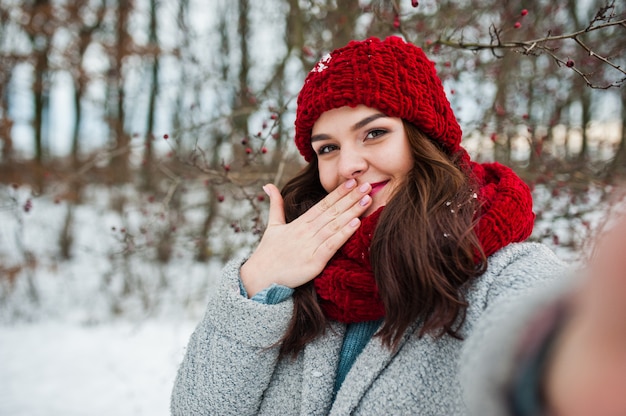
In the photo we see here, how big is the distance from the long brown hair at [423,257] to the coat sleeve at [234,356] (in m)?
0.07

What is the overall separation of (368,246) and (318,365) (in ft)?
1.43

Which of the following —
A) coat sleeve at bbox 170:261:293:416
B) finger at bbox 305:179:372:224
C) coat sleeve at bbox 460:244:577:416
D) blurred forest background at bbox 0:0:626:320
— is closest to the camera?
coat sleeve at bbox 460:244:577:416

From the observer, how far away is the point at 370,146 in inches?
60.4

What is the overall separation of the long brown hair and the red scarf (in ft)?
0.15

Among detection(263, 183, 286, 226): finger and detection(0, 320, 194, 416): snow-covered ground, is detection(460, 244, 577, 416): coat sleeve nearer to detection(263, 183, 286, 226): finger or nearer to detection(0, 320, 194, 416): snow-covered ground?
detection(263, 183, 286, 226): finger

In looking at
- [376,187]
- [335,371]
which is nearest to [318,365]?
[335,371]

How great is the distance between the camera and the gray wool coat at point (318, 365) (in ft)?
4.08

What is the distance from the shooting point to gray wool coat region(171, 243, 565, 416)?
4.08 feet

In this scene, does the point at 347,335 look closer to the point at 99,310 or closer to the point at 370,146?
the point at 370,146

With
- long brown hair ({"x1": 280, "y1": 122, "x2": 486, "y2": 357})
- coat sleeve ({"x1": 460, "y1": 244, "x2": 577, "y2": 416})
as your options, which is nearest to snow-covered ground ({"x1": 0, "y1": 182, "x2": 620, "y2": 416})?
long brown hair ({"x1": 280, "y1": 122, "x2": 486, "y2": 357})

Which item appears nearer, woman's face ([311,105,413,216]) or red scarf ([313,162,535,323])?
red scarf ([313,162,535,323])

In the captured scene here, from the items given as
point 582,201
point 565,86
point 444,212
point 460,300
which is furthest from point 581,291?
point 565,86

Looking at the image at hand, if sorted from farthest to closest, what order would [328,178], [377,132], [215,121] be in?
[215,121], [328,178], [377,132]

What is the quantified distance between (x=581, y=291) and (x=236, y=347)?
116 centimetres
